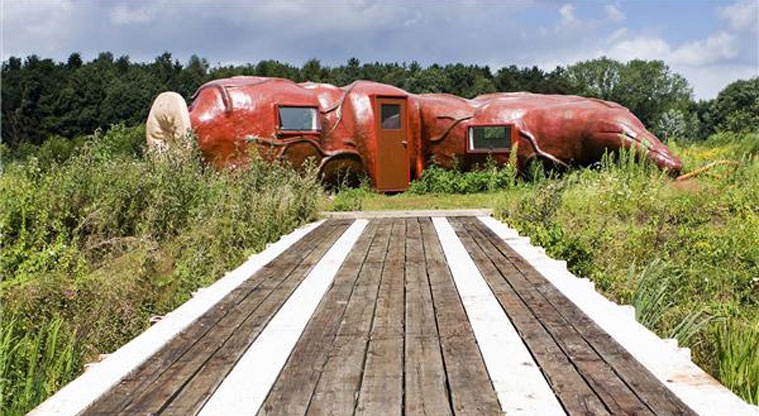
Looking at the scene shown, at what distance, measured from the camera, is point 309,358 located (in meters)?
2.96

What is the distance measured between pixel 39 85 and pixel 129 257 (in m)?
49.9

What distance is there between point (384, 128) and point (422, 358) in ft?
42.9

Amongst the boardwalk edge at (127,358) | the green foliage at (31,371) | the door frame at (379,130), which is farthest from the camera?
the door frame at (379,130)

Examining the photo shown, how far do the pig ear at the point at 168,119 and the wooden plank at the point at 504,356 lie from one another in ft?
35.8

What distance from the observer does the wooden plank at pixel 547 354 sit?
240 cm

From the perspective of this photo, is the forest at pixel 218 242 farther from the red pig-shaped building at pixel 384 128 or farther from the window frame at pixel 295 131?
the window frame at pixel 295 131

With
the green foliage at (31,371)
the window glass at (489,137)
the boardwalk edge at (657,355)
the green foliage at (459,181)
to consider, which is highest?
the window glass at (489,137)

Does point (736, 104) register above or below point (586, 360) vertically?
above

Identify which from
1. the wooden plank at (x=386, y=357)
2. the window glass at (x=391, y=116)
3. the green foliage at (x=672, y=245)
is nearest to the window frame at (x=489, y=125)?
the window glass at (x=391, y=116)

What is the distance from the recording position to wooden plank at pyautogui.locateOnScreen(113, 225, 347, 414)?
2.53 meters

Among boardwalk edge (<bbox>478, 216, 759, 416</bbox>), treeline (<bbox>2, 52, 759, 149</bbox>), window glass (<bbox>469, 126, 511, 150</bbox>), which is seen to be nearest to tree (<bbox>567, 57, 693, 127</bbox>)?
treeline (<bbox>2, 52, 759, 149</bbox>)

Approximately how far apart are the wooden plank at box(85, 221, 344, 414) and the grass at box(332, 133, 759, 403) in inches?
98.8

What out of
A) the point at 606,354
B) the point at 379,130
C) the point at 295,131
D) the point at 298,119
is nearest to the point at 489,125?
the point at 379,130

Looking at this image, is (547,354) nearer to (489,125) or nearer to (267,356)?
(267,356)
